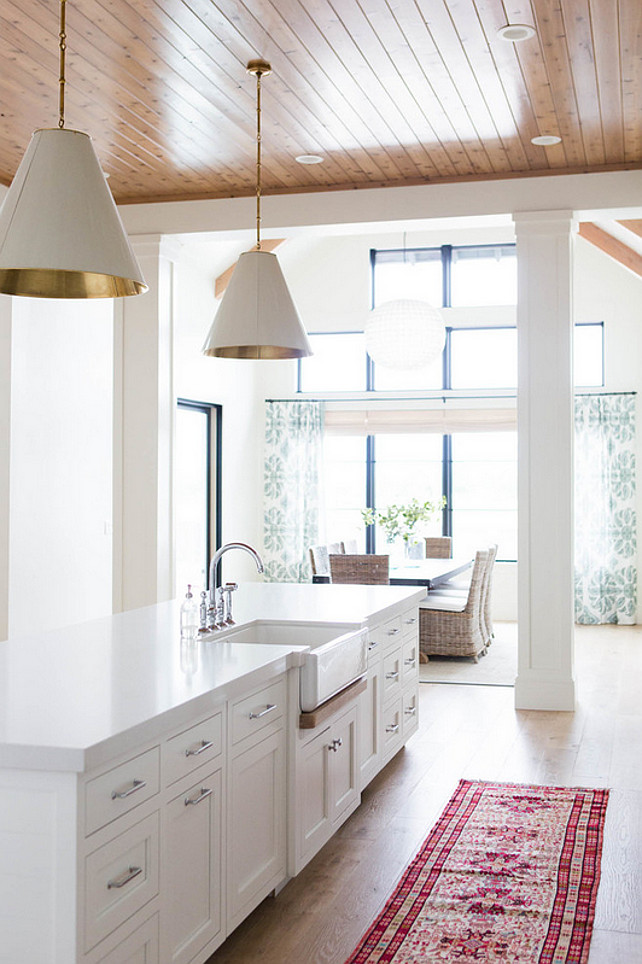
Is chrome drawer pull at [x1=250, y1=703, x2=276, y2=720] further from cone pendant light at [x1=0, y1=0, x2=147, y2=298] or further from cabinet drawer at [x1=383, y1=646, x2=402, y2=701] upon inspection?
cabinet drawer at [x1=383, y1=646, x2=402, y2=701]

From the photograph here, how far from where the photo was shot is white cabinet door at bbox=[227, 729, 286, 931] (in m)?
2.81

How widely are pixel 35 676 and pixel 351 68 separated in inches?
120

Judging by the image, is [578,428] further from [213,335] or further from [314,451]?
[213,335]

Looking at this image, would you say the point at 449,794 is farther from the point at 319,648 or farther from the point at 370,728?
the point at 319,648

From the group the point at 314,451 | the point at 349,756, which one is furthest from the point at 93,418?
the point at 349,756

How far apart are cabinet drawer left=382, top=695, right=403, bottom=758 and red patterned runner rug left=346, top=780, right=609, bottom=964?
377 mm

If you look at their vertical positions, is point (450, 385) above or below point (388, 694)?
above

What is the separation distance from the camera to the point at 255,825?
297 centimetres

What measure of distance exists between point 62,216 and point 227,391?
7644 mm

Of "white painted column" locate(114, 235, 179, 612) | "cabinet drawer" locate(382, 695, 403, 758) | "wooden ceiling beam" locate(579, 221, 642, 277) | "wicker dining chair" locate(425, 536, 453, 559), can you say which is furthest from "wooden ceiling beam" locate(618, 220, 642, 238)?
"cabinet drawer" locate(382, 695, 403, 758)

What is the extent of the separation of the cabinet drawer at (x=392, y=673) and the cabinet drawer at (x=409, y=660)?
0.09 m

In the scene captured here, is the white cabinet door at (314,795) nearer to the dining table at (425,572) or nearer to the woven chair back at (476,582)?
the dining table at (425,572)

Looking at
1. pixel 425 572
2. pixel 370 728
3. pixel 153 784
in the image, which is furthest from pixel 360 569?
pixel 153 784

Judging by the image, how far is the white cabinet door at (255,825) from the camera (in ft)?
9.21
